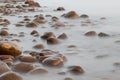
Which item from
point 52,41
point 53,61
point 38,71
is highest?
point 52,41

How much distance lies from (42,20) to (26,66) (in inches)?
212

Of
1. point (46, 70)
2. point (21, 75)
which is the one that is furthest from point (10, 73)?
point (46, 70)

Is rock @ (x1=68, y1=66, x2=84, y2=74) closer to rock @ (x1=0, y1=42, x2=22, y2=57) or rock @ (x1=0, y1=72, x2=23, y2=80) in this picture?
rock @ (x1=0, y1=72, x2=23, y2=80)

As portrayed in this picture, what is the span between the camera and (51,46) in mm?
6441

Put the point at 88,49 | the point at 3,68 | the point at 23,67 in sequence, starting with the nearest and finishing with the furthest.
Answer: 1. the point at 3,68
2. the point at 23,67
3. the point at 88,49

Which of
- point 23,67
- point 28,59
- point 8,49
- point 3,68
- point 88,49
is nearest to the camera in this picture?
point 3,68

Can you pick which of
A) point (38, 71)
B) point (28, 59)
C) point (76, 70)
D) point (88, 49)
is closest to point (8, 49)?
point (28, 59)

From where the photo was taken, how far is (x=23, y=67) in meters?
4.80

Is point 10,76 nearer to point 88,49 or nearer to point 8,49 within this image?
point 8,49

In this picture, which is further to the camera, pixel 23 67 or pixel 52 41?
pixel 52 41

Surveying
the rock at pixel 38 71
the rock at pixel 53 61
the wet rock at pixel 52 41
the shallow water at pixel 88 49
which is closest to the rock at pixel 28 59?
the rock at pixel 53 61

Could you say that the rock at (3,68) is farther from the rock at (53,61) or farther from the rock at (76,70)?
the rock at (76,70)

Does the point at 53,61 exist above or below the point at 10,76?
above

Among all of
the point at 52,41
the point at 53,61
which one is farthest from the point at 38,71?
the point at 52,41
